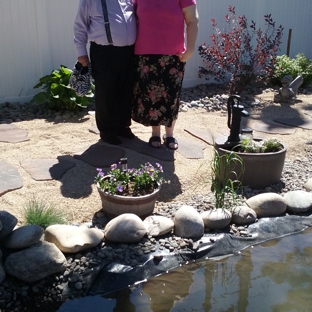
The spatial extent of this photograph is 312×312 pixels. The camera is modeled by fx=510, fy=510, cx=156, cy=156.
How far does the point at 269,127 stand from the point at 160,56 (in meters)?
2.09

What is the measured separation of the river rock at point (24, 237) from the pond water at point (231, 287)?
0.41m

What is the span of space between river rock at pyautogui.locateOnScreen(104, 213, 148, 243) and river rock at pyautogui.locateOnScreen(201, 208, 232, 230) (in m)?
0.49

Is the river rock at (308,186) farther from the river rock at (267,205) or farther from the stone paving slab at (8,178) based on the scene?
the stone paving slab at (8,178)

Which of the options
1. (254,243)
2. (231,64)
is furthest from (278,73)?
(254,243)

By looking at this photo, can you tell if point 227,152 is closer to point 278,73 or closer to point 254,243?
point 254,243

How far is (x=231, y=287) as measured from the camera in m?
3.13

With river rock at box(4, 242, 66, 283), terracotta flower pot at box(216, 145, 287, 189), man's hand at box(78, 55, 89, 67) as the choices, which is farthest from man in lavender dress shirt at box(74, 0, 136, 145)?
river rock at box(4, 242, 66, 283)

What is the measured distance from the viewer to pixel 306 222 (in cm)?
380

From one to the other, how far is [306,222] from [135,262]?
1.43m

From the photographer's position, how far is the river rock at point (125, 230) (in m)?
3.20

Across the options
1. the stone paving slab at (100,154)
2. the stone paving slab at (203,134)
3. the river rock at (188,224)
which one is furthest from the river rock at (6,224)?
the stone paving slab at (203,134)

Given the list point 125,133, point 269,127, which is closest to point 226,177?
point 125,133

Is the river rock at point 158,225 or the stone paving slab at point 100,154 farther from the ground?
the stone paving slab at point 100,154

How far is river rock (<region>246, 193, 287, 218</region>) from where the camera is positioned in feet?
12.3
